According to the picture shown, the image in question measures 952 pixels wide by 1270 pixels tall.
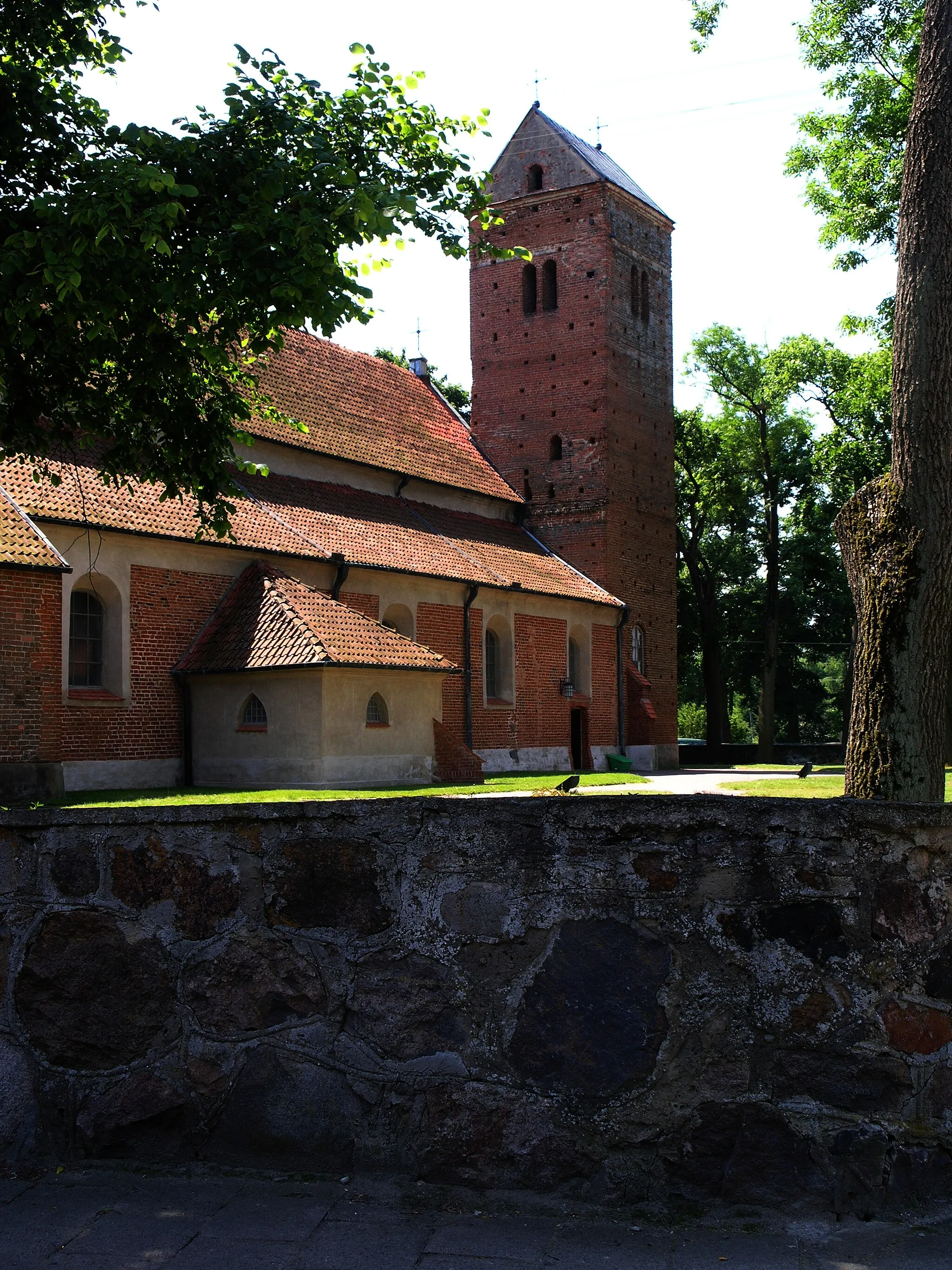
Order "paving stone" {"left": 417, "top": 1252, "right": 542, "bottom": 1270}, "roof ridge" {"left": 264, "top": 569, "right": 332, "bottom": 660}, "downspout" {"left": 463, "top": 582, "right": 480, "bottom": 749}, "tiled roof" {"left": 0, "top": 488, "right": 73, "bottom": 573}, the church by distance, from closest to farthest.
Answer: "paving stone" {"left": 417, "top": 1252, "right": 542, "bottom": 1270} < "tiled roof" {"left": 0, "top": 488, "right": 73, "bottom": 573} < the church < "roof ridge" {"left": 264, "top": 569, "right": 332, "bottom": 660} < "downspout" {"left": 463, "top": 582, "right": 480, "bottom": 749}

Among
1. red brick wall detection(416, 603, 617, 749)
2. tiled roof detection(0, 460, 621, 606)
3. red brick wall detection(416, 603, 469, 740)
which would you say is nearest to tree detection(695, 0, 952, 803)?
tiled roof detection(0, 460, 621, 606)

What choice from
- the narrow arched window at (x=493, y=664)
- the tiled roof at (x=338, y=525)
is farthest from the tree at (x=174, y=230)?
the narrow arched window at (x=493, y=664)

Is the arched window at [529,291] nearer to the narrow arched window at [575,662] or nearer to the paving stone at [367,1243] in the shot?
the narrow arched window at [575,662]

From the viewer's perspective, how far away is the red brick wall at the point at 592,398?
37.0 meters

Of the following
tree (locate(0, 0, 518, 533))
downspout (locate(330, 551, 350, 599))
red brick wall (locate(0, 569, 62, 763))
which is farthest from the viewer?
downspout (locate(330, 551, 350, 599))

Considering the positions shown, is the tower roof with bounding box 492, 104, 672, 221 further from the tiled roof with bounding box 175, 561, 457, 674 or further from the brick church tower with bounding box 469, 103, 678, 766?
the tiled roof with bounding box 175, 561, 457, 674

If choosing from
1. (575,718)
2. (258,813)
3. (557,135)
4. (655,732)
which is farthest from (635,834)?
(557,135)

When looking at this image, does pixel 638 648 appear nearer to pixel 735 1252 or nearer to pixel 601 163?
pixel 601 163

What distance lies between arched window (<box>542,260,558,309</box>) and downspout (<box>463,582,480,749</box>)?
41.5ft

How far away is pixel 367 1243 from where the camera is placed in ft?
8.79

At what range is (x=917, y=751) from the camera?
9.74 m

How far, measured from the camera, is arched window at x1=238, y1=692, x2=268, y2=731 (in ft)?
72.8

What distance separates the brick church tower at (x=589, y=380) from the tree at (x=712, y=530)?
8.12 m

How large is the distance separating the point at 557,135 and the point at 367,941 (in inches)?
1541
